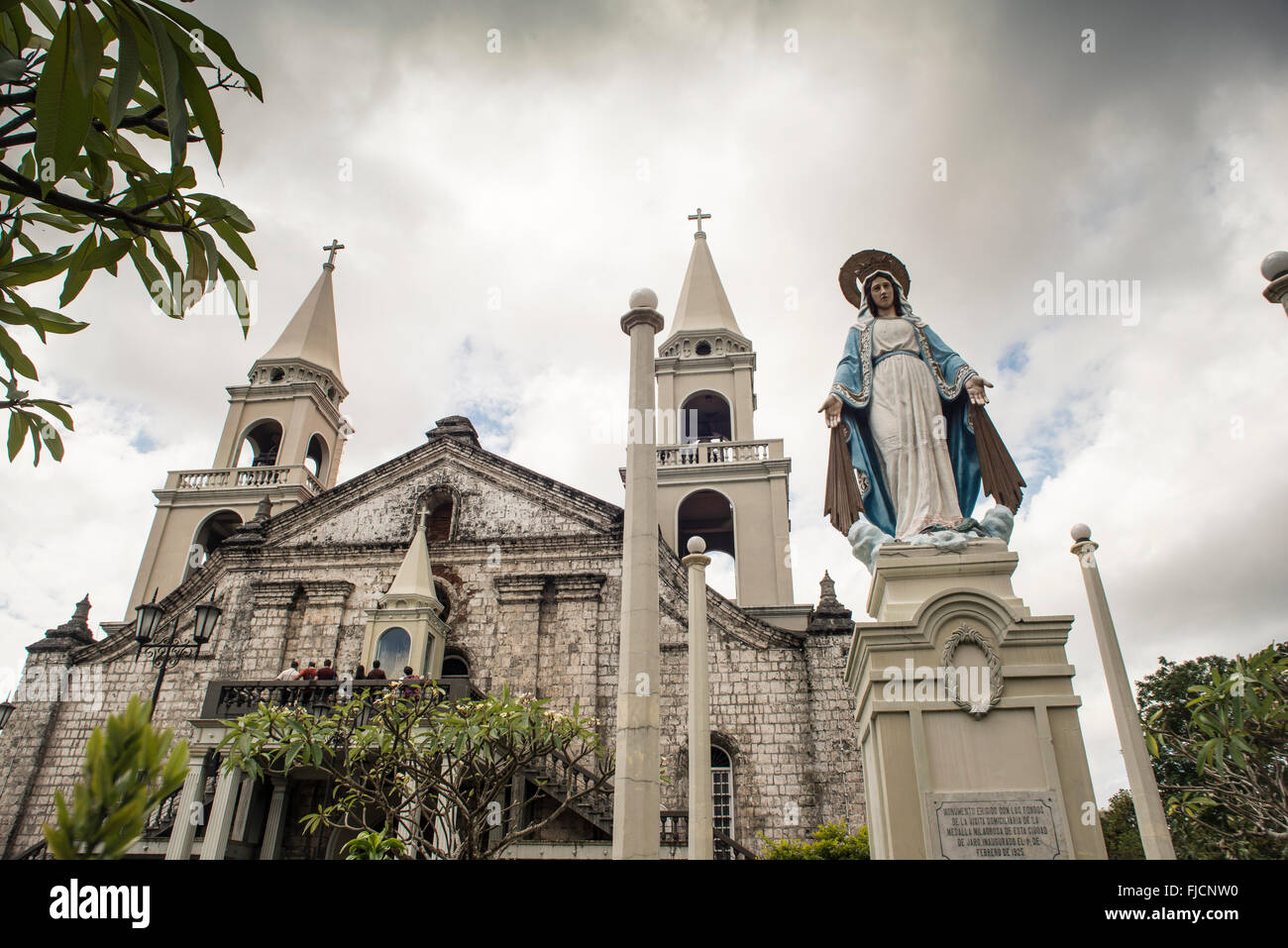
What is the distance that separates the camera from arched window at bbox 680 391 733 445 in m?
21.1

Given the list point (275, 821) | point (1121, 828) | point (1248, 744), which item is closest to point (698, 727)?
point (1248, 744)

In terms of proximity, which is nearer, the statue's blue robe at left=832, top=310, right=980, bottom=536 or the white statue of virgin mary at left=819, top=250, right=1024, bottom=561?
the white statue of virgin mary at left=819, top=250, right=1024, bottom=561

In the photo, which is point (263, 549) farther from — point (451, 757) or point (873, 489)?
point (873, 489)

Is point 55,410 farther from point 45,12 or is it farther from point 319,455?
point 319,455

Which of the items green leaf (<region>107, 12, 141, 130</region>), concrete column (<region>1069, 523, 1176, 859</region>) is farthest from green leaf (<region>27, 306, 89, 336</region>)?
concrete column (<region>1069, 523, 1176, 859</region>)

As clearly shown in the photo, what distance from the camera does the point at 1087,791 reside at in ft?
14.9

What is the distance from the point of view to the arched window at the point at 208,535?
813 inches

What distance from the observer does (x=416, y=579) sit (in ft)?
51.8

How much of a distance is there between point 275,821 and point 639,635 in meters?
12.0

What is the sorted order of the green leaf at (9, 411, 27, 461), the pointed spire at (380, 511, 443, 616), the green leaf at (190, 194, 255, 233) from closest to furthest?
the green leaf at (190, 194, 255, 233), the green leaf at (9, 411, 27, 461), the pointed spire at (380, 511, 443, 616)

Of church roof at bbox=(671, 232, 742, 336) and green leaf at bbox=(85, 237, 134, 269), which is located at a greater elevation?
church roof at bbox=(671, 232, 742, 336)

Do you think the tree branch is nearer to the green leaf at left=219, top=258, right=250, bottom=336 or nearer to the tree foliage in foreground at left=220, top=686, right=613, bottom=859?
the green leaf at left=219, top=258, right=250, bottom=336

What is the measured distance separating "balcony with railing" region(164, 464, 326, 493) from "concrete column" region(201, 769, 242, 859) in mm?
10137

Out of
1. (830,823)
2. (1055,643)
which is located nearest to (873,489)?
(1055,643)
